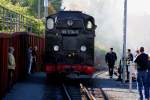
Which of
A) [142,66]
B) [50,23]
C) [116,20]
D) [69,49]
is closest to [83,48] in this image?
[69,49]

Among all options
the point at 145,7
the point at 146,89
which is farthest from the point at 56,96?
the point at 145,7

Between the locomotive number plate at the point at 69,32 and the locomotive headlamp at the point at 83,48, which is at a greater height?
the locomotive number plate at the point at 69,32

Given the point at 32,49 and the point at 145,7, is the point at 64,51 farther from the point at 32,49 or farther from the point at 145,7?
the point at 145,7

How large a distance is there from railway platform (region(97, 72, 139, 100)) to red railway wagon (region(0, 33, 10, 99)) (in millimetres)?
4159

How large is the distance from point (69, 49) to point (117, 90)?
11.8 ft

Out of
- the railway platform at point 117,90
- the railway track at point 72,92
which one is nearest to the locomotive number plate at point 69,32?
the railway track at point 72,92

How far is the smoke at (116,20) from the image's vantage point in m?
79.3

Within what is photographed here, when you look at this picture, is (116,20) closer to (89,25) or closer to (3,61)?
(89,25)

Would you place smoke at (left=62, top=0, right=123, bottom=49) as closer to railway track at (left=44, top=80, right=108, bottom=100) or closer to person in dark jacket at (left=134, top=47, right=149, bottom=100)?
railway track at (left=44, top=80, right=108, bottom=100)

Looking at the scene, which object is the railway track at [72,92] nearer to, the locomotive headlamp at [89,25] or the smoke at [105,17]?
the locomotive headlamp at [89,25]

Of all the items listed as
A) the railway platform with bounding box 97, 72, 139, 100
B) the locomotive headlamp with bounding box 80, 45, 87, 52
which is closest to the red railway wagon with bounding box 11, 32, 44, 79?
the locomotive headlamp with bounding box 80, 45, 87, 52

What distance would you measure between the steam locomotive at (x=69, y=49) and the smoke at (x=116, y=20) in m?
43.7

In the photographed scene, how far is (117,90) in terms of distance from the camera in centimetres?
2591

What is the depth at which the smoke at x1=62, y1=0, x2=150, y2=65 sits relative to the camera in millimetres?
79312
